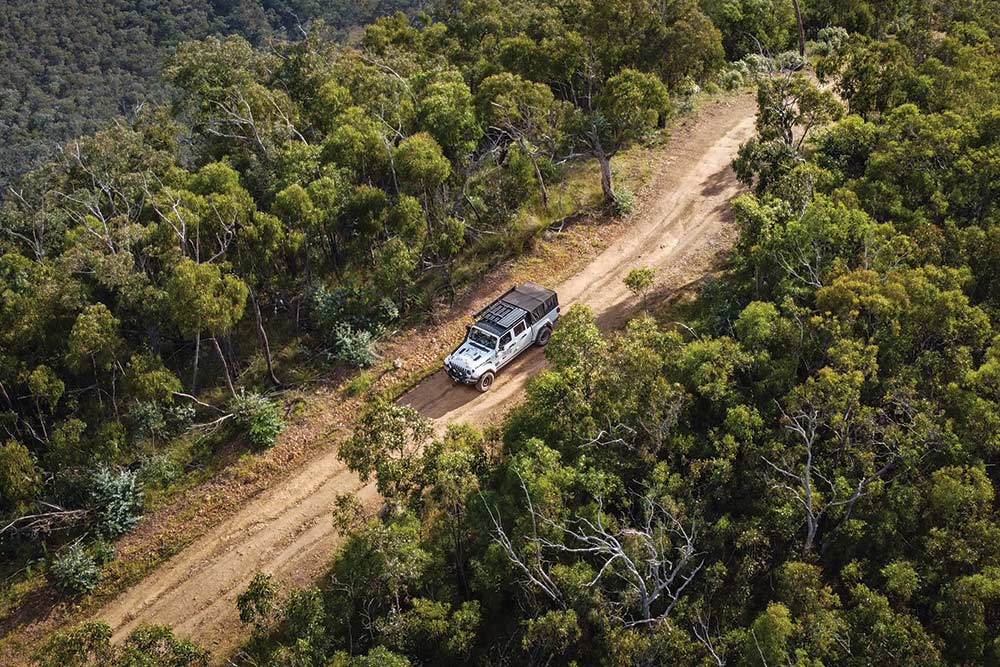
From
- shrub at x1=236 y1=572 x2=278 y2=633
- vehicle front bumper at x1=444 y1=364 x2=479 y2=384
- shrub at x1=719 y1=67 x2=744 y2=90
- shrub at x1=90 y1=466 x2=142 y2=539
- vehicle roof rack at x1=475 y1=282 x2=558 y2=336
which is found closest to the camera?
shrub at x1=236 y1=572 x2=278 y2=633

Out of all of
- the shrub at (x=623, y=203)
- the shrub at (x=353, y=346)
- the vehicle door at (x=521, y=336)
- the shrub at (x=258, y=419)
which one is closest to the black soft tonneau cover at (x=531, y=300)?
the vehicle door at (x=521, y=336)

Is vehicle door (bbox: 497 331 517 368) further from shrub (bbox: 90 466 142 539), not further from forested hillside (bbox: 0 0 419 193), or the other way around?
forested hillside (bbox: 0 0 419 193)

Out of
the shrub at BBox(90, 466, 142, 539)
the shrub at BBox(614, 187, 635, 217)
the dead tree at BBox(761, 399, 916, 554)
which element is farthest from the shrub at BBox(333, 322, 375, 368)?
the dead tree at BBox(761, 399, 916, 554)

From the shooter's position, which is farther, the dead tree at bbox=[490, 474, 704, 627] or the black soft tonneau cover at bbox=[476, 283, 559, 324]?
the black soft tonneau cover at bbox=[476, 283, 559, 324]

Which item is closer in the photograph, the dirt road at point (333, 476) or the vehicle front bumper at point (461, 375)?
the dirt road at point (333, 476)

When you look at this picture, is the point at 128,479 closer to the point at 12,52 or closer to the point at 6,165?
the point at 6,165

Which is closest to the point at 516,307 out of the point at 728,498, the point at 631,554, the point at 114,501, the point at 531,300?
the point at 531,300

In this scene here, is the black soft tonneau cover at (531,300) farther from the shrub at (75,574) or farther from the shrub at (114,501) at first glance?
the shrub at (75,574)
